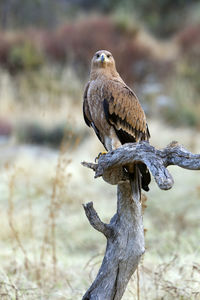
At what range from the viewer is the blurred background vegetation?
370 cm

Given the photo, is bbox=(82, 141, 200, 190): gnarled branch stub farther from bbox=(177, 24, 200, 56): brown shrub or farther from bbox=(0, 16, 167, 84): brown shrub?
bbox=(177, 24, 200, 56): brown shrub

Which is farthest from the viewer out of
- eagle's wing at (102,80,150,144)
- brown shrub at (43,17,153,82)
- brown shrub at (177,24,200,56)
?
brown shrub at (177,24,200,56)

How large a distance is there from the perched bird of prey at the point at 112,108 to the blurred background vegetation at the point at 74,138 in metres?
0.58

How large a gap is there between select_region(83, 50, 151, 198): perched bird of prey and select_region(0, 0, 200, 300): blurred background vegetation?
58 cm

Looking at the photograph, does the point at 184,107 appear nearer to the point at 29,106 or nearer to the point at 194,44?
the point at 29,106

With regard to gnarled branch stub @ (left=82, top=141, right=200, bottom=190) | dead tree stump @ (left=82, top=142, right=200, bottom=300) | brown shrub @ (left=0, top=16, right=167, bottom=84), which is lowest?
dead tree stump @ (left=82, top=142, right=200, bottom=300)

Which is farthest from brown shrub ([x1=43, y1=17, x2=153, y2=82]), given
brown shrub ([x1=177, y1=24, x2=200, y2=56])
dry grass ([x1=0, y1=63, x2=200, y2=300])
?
dry grass ([x1=0, y1=63, x2=200, y2=300])

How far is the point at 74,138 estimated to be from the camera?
8.63 m

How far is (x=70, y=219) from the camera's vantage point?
5.89 metres

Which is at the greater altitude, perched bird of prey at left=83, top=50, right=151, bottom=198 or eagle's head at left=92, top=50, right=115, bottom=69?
eagle's head at left=92, top=50, right=115, bottom=69

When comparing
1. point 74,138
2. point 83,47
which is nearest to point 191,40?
point 83,47

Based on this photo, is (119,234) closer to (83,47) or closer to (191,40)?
(83,47)

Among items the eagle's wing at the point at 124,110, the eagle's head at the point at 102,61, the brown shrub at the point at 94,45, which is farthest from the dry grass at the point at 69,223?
the brown shrub at the point at 94,45

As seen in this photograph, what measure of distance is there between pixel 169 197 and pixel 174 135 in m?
2.58
